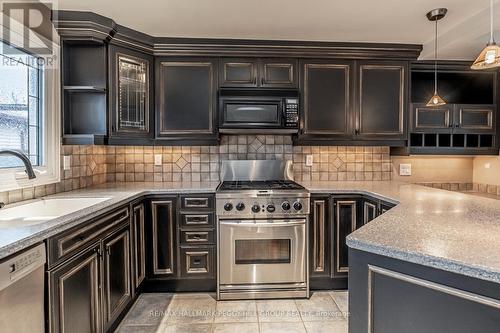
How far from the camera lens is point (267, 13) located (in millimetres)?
2314

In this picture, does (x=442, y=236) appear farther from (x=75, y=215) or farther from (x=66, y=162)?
(x=66, y=162)

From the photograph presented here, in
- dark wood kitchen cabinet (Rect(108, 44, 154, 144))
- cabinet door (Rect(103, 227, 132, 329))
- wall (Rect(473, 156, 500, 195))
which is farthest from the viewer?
wall (Rect(473, 156, 500, 195))

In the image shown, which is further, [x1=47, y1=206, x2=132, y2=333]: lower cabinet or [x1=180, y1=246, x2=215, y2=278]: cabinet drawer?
[x1=180, y1=246, x2=215, y2=278]: cabinet drawer

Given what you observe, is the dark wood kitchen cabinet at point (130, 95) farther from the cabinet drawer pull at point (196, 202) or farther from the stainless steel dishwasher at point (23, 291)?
the stainless steel dishwasher at point (23, 291)

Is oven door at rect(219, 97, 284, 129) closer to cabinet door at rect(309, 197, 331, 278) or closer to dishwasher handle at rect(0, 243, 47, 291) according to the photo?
cabinet door at rect(309, 197, 331, 278)

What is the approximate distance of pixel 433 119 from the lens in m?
3.09

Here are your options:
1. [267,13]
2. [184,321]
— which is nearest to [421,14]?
[267,13]

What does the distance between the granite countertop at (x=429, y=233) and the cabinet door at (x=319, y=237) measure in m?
0.67

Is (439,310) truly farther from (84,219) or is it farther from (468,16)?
(468,16)

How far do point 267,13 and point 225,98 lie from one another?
84cm

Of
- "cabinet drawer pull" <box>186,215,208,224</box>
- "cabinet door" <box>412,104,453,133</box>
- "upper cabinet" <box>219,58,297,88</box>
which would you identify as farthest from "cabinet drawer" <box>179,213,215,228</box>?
"cabinet door" <box>412,104,453,133</box>

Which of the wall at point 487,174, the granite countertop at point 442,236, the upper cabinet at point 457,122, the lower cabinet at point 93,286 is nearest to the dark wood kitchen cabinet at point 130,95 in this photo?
the lower cabinet at point 93,286

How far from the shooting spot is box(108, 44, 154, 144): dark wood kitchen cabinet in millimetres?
2596

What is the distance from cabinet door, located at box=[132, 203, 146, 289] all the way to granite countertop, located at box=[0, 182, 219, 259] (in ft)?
Answer: 0.48
